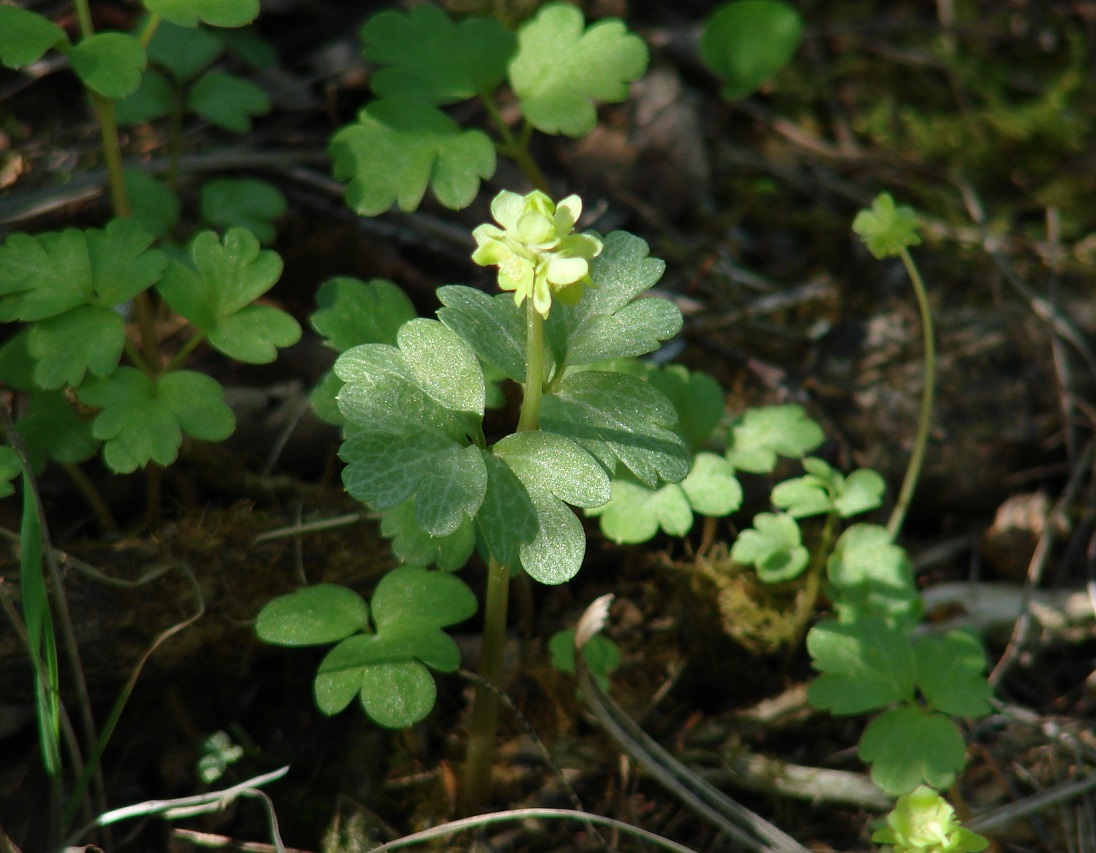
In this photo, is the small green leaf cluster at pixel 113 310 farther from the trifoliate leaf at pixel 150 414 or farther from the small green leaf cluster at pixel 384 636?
the small green leaf cluster at pixel 384 636

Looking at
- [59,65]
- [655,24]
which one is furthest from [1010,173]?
[59,65]

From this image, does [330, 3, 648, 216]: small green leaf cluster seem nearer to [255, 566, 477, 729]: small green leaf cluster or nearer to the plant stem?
the plant stem

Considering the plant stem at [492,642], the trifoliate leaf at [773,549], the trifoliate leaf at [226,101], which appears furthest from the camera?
the trifoliate leaf at [226,101]

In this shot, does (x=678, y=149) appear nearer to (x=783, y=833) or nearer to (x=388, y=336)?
(x=388, y=336)

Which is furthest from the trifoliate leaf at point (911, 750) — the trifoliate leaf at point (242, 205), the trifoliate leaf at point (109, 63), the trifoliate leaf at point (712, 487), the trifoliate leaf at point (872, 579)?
the trifoliate leaf at point (109, 63)

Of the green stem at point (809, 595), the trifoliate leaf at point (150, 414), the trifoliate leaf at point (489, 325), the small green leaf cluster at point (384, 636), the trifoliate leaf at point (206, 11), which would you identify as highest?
the trifoliate leaf at point (206, 11)

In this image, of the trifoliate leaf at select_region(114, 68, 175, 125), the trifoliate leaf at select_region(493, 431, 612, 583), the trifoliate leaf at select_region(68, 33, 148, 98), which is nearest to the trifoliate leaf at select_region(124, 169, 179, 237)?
the trifoliate leaf at select_region(114, 68, 175, 125)

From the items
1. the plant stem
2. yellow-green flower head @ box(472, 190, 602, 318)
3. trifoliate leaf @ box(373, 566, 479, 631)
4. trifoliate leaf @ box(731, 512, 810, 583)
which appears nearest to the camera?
yellow-green flower head @ box(472, 190, 602, 318)
